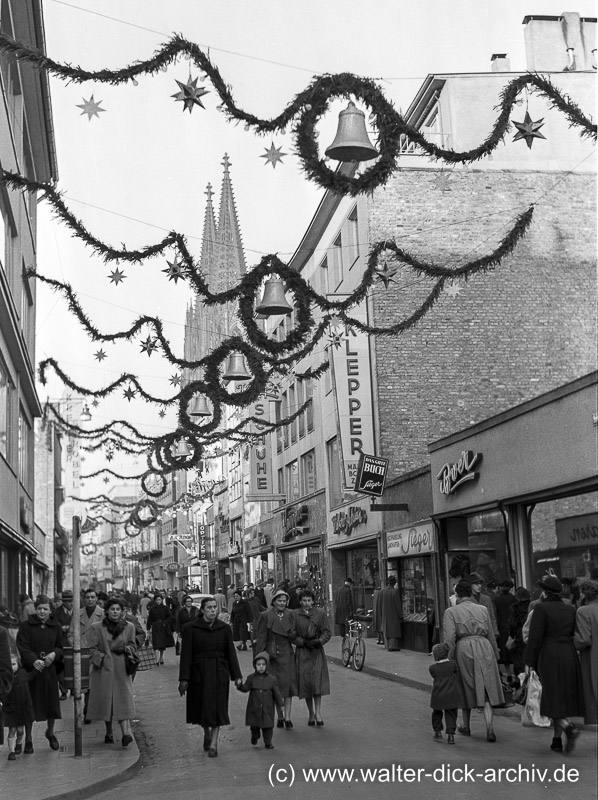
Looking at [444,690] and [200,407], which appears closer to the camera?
[444,690]

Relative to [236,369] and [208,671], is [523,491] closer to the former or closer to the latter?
[236,369]

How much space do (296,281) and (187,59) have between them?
4.32 meters

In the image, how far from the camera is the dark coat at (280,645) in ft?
44.6

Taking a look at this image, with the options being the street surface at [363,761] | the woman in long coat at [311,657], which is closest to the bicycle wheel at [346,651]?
the street surface at [363,761]

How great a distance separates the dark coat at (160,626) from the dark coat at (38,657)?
1427cm

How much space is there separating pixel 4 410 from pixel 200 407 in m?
6.21

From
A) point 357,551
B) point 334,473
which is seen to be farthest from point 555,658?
point 334,473

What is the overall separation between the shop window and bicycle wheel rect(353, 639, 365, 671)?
30.3 feet

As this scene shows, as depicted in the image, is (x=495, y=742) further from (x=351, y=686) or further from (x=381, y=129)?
(x=351, y=686)

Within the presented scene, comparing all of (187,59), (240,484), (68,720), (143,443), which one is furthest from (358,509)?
(240,484)

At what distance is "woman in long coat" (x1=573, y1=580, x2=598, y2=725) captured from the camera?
10.4m

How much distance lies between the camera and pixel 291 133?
9375mm

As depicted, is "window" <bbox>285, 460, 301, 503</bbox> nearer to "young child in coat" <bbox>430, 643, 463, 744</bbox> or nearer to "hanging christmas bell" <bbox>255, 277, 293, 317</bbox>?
"hanging christmas bell" <bbox>255, 277, 293, 317</bbox>

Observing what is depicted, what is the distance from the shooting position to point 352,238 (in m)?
34.6
